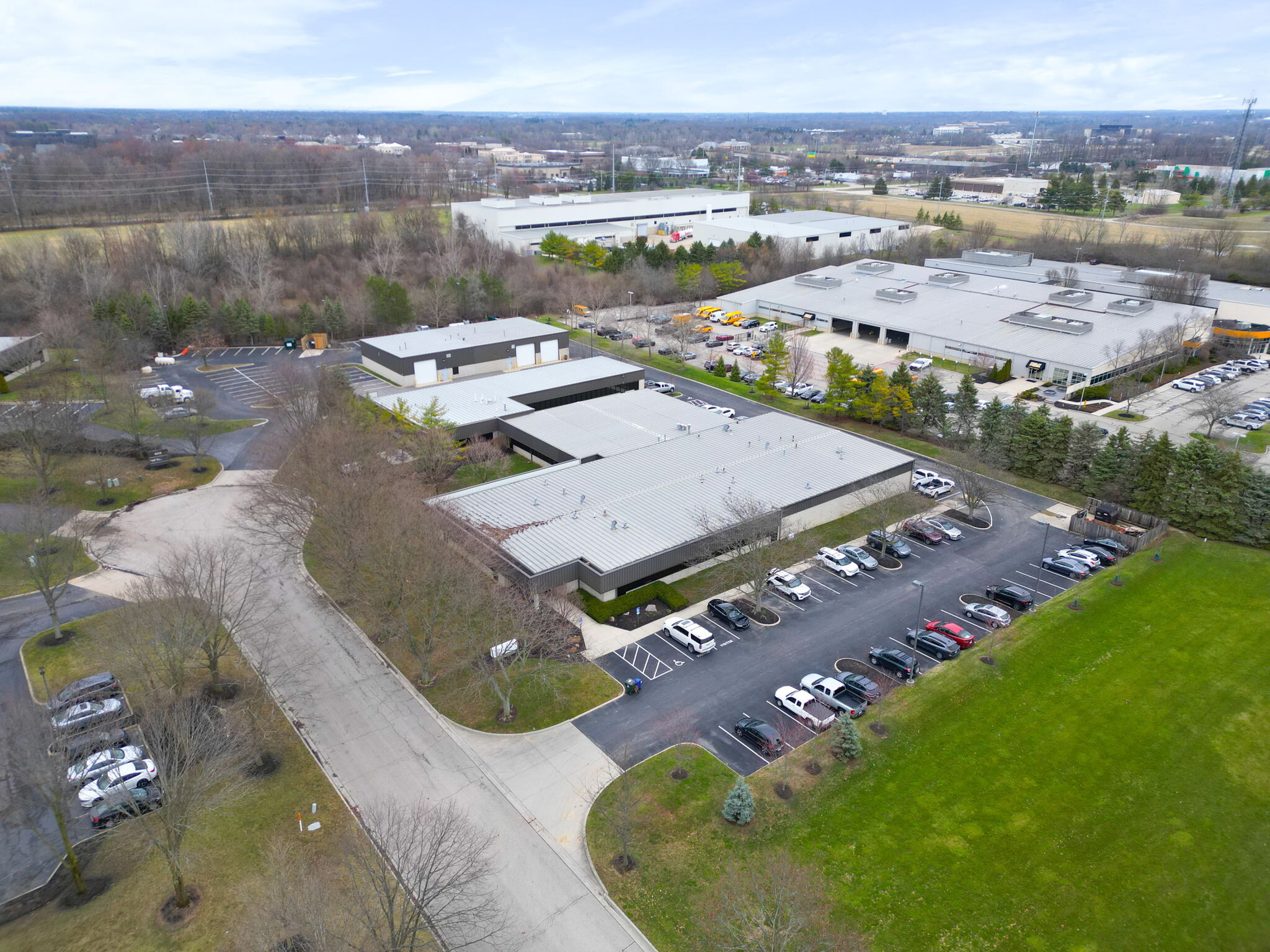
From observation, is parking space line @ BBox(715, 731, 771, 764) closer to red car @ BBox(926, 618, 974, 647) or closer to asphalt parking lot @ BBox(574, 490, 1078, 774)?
asphalt parking lot @ BBox(574, 490, 1078, 774)

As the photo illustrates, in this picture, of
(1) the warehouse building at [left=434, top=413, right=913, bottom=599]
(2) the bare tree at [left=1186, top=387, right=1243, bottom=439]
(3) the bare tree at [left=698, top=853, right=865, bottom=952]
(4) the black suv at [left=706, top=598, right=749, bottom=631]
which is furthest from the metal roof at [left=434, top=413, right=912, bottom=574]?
(2) the bare tree at [left=1186, top=387, right=1243, bottom=439]

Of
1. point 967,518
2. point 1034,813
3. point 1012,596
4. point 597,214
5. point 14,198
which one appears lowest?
point 1034,813

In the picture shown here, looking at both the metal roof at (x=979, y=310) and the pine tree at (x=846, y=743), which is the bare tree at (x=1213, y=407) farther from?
the pine tree at (x=846, y=743)

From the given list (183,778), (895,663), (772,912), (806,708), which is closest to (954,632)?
(895,663)

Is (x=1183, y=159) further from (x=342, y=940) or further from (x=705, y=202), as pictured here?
(x=342, y=940)

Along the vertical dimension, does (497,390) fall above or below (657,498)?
above

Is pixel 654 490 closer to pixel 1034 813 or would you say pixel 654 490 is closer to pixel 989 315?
pixel 1034 813

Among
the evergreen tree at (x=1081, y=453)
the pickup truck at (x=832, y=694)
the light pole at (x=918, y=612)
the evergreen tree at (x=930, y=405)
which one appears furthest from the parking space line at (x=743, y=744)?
the evergreen tree at (x=930, y=405)
